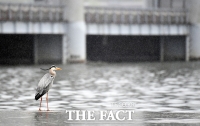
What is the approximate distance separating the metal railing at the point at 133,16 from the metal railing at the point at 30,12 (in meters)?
3.51

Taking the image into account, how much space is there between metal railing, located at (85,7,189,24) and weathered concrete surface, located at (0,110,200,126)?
52.9 metres

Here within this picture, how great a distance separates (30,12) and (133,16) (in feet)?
41.8

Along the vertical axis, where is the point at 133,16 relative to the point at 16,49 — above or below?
above

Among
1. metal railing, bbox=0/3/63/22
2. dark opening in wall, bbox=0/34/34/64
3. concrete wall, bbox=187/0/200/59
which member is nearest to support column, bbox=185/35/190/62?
concrete wall, bbox=187/0/200/59

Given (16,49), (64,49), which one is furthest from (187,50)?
(16,49)

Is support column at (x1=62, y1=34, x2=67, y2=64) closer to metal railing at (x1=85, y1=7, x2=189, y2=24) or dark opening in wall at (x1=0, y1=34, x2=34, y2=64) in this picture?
metal railing at (x1=85, y1=7, x2=189, y2=24)

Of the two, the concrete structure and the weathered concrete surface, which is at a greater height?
the weathered concrete surface

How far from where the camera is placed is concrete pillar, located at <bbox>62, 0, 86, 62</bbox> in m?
67.2

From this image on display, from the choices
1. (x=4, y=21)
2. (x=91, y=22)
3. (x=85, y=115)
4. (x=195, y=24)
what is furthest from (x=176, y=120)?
(x=195, y=24)

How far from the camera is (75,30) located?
67.2 m

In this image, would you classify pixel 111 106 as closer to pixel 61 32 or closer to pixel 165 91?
pixel 165 91

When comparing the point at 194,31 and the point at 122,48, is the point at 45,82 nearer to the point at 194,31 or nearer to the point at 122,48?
the point at 194,31

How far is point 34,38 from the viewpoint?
69562mm

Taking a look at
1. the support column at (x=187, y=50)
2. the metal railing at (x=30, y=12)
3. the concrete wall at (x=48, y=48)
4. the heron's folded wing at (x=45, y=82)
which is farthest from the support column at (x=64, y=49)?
the heron's folded wing at (x=45, y=82)
